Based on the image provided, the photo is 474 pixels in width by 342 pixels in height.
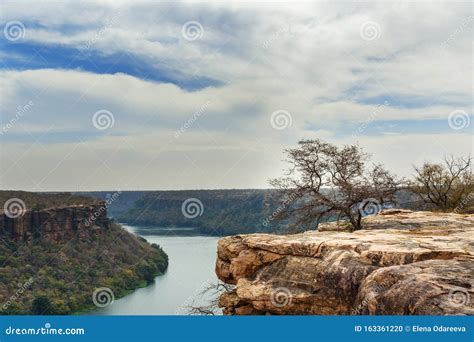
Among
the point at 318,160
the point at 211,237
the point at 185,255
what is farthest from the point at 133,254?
the point at 318,160

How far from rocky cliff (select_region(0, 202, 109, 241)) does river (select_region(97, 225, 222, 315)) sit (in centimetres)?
1283

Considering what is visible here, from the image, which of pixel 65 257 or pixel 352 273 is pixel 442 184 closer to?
pixel 352 273

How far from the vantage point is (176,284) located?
221ft

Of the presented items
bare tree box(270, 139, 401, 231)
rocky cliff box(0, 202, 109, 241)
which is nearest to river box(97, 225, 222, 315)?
rocky cliff box(0, 202, 109, 241)

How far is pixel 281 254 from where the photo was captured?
1225 centimetres

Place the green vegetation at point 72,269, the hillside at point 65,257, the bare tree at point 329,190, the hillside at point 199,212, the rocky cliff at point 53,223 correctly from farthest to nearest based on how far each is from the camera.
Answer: the hillside at point 199,212 → the rocky cliff at point 53,223 → the hillside at point 65,257 → the green vegetation at point 72,269 → the bare tree at point 329,190

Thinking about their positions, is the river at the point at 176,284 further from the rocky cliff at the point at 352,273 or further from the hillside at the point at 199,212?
the rocky cliff at the point at 352,273

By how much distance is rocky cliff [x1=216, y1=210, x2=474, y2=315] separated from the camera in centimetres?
787

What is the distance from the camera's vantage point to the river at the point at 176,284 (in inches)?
2165

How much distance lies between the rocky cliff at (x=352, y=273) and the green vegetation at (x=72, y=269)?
38.9 meters

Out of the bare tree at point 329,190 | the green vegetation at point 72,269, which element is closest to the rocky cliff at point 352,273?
the bare tree at point 329,190

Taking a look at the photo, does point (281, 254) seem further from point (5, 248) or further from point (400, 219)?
point (5, 248)

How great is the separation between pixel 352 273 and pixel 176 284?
198 feet

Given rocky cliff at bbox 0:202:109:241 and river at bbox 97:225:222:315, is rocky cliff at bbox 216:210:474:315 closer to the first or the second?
river at bbox 97:225:222:315
